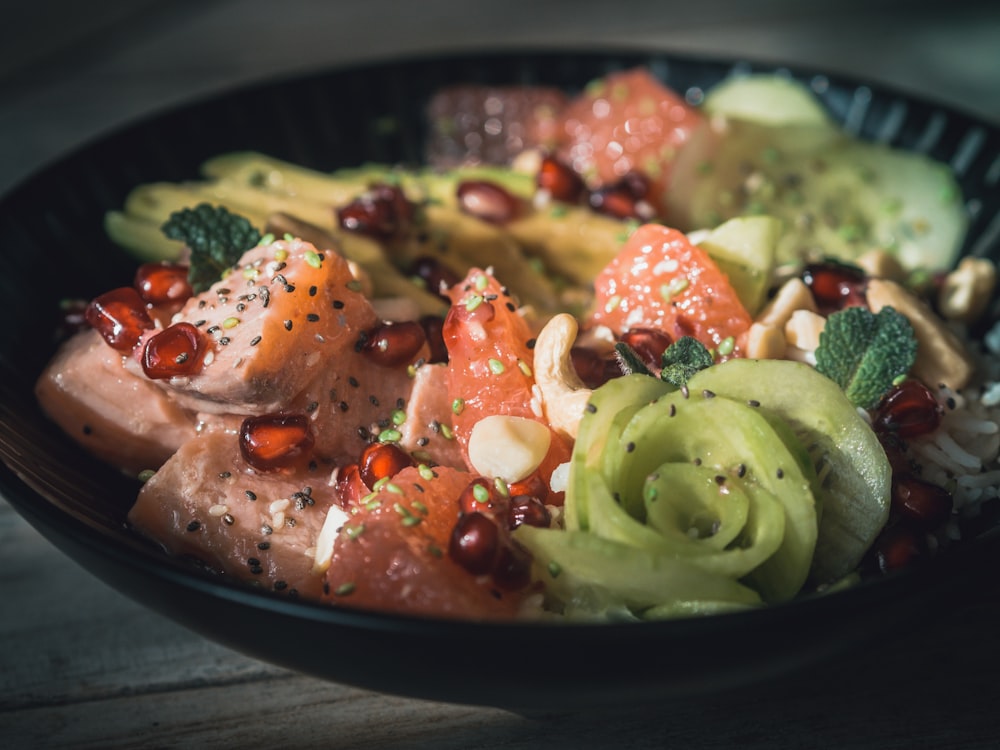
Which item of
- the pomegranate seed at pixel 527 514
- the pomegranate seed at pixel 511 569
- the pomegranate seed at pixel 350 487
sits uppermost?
the pomegranate seed at pixel 527 514

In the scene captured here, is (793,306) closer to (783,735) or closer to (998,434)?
(998,434)

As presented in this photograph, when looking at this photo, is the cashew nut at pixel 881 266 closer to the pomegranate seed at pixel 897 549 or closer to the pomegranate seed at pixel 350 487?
the pomegranate seed at pixel 897 549

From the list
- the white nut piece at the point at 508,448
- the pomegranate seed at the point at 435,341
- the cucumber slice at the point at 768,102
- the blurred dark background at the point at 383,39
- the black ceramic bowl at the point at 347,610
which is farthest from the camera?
the blurred dark background at the point at 383,39

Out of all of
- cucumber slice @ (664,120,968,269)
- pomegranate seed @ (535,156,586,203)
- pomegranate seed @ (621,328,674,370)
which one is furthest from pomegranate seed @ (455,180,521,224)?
pomegranate seed @ (621,328,674,370)

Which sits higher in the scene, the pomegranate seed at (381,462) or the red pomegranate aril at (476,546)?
A: the red pomegranate aril at (476,546)

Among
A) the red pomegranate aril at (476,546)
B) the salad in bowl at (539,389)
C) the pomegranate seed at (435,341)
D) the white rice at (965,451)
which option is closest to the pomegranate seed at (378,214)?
the salad in bowl at (539,389)

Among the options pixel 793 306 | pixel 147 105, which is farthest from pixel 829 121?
pixel 147 105

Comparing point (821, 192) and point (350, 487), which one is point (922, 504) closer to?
point (350, 487)

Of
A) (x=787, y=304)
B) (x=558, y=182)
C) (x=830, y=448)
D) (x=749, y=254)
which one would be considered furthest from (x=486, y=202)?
(x=830, y=448)
